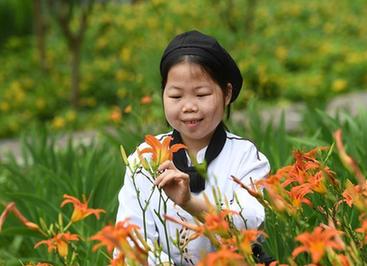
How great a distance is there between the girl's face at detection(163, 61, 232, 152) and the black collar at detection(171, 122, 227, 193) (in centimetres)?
→ 6

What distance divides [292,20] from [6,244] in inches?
329

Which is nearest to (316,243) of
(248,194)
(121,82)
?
(248,194)

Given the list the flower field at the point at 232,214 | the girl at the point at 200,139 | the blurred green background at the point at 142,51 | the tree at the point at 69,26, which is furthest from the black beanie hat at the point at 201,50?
the tree at the point at 69,26

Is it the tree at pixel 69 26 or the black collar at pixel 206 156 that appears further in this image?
the tree at pixel 69 26

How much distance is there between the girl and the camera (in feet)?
5.43

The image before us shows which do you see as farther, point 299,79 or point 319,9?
point 319,9

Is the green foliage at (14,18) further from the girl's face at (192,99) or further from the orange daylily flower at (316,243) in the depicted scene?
the orange daylily flower at (316,243)

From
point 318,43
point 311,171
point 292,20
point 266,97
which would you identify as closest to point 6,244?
point 311,171

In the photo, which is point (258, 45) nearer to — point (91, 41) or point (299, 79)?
point (299, 79)

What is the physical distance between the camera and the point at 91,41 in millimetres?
9398

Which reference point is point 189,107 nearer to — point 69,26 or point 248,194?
point 248,194

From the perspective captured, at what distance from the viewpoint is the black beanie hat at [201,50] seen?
1.67m

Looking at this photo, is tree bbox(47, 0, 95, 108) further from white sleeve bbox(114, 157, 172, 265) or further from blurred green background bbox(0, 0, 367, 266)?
white sleeve bbox(114, 157, 172, 265)

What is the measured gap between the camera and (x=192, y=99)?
5.45ft
